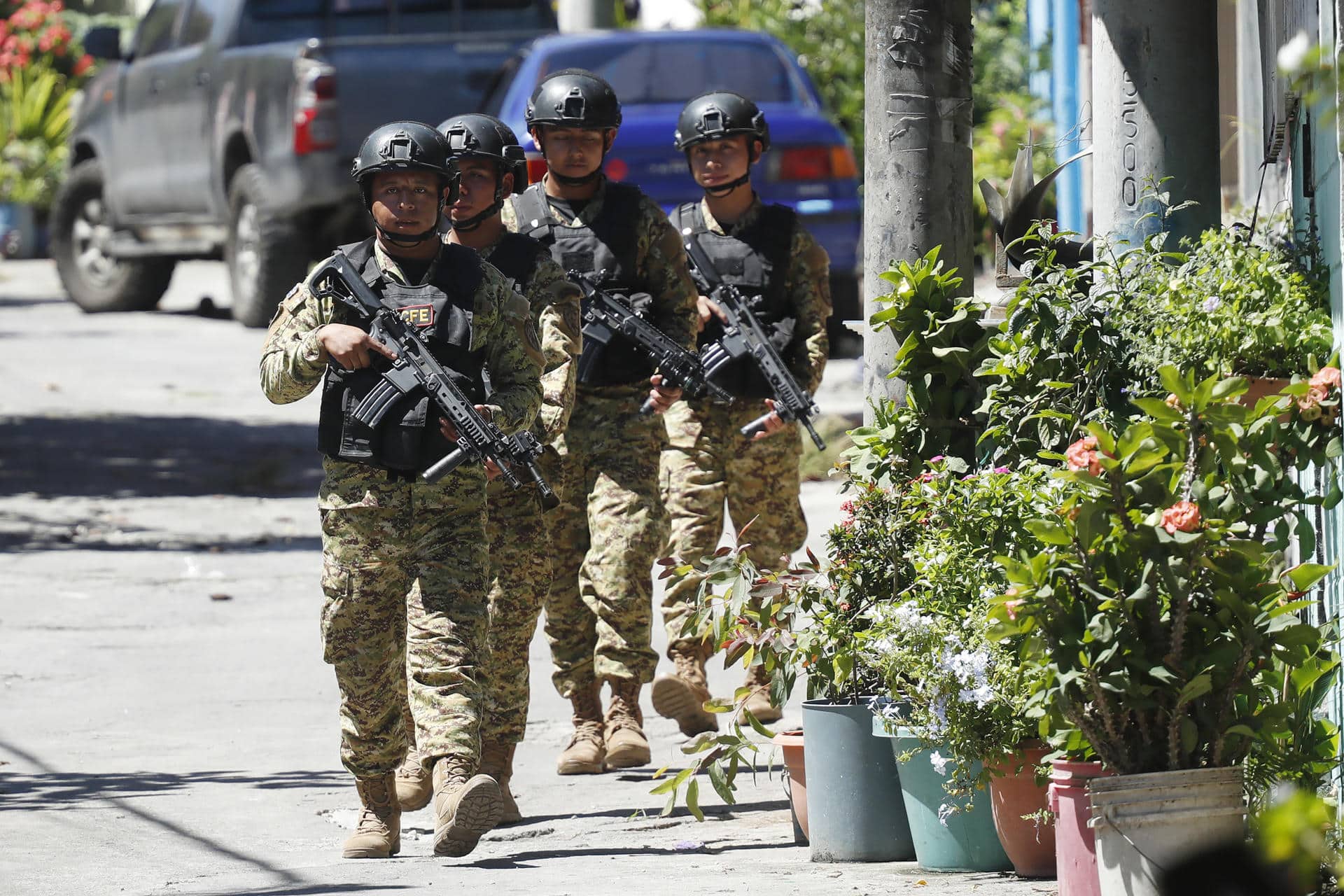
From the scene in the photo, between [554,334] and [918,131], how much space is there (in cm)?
134

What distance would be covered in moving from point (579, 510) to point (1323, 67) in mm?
4904

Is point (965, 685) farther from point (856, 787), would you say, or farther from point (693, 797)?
point (693, 797)

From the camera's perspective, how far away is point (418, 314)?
18.0 ft

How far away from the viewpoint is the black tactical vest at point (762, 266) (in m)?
7.32

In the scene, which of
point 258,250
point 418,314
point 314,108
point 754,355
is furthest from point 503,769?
point 258,250

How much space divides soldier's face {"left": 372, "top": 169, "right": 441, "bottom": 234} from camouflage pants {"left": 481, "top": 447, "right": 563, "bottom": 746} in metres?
0.84

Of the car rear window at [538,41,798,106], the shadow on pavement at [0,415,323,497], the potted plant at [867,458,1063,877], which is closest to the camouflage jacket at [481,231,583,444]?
the potted plant at [867,458,1063,877]

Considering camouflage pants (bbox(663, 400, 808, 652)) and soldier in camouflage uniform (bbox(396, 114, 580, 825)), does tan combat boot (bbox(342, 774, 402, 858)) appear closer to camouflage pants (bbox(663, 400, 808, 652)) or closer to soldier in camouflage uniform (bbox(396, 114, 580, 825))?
soldier in camouflage uniform (bbox(396, 114, 580, 825))

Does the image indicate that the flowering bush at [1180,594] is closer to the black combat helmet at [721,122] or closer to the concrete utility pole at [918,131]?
the concrete utility pole at [918,131]

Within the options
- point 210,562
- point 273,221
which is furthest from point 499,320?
point 273,221

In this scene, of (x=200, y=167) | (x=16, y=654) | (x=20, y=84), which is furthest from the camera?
(x=20, y=84)

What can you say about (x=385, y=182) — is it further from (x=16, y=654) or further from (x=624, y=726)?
(x=16, y=654)

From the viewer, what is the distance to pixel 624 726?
6680 mm

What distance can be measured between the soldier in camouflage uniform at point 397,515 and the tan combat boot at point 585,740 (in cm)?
115
